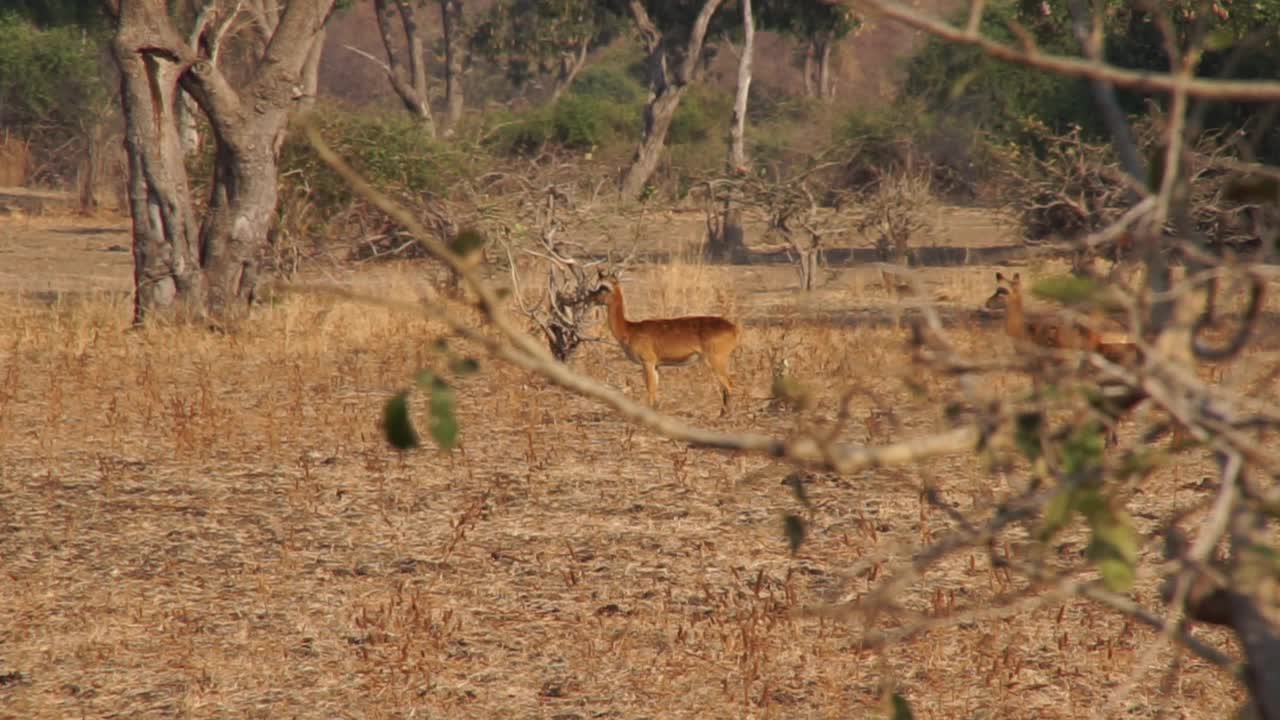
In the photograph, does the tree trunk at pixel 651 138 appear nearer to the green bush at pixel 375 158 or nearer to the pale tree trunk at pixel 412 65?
the pale tree trunk at pixel 412 65

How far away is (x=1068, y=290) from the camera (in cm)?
142

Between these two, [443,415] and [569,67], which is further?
[569,67]

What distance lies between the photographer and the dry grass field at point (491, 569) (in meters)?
4.83

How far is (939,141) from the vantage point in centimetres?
3528

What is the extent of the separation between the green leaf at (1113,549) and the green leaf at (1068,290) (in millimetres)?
222

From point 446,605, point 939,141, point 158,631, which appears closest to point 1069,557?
point 446,605

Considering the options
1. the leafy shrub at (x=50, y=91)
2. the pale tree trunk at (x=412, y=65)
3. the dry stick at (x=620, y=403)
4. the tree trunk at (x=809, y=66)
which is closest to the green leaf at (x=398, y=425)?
the dry stick at (x=620, y=403)

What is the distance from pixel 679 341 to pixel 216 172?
A: 5.47 m

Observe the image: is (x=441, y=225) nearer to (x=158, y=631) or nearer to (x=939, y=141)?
(x=158, y=631)

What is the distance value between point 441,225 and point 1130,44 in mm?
10039

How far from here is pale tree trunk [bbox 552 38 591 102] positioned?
159 ft

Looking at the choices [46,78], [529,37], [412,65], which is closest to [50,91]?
[46,78]

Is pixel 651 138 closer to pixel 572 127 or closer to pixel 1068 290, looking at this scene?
pixel 572 127

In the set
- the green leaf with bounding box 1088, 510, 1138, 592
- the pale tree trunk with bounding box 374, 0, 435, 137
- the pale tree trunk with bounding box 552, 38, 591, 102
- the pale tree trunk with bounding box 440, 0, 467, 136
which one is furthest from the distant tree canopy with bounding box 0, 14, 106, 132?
the green leaf with bounding box 1088, 510, 1138, 592
